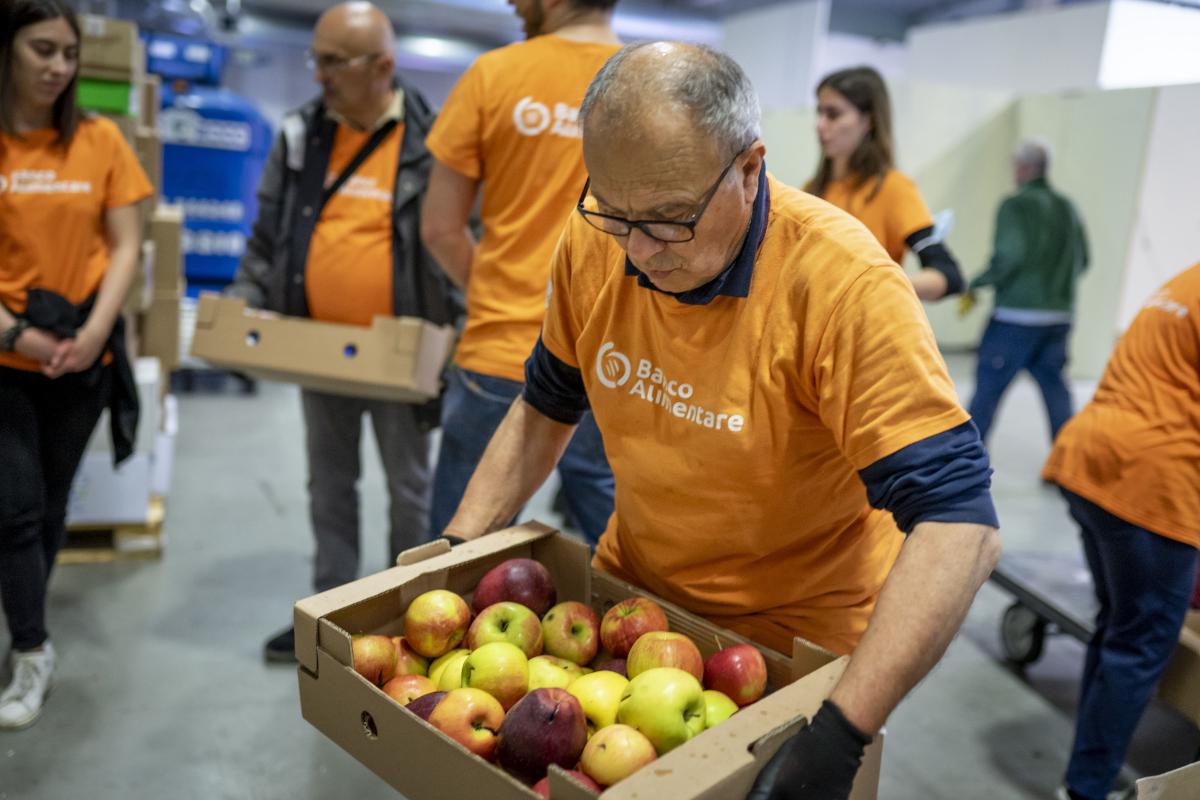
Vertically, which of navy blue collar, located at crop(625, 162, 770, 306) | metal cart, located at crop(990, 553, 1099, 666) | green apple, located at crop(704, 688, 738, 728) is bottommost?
metal cart, located at crop(990, 553, 1099, 666)

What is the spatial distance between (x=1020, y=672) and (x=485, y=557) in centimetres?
240

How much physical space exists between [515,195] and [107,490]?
2.16m

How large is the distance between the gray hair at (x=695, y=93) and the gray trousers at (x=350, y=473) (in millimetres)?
1765

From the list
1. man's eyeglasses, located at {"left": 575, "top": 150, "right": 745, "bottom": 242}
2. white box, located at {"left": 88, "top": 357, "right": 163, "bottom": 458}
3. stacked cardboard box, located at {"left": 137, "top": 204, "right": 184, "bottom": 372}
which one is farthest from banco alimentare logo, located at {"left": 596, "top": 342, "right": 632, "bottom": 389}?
stacked cardboard box, located at {"left": 137, "top": 204, "right": 184, "bottom": 372}

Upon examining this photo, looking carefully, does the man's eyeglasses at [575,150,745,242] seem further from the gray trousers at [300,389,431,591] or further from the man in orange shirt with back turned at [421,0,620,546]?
the gray trousers at [300,389,431,591]

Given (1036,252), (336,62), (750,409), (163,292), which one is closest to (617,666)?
(750,409)

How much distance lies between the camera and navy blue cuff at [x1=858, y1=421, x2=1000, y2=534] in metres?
1.00

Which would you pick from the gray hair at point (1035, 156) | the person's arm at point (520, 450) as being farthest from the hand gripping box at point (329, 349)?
the gray hair at point (1035, 156)

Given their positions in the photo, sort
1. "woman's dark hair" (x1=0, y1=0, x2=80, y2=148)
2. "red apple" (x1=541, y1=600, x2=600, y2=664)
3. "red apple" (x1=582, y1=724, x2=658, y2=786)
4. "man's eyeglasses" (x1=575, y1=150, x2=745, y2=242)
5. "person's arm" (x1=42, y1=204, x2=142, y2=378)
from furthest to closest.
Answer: "person's arm" (x1=42, y1=204, x2=142, y2=378)
"woman's dark hair" (x1=0, y1=0, x2=80, y2=148)
"red apple" (x1=541, y1=600, x2=600, y2=664)
"man's eyeglasses" (x1=575, y1=150, x2=745, y2=242)
"red apple" (x1=582, y1=724, x2=658, y2=786)

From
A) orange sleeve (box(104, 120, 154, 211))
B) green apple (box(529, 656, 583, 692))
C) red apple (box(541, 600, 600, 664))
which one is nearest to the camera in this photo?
green apple (box(529, 656, 583, 692))

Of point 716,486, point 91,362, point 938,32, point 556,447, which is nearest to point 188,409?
point 91,362

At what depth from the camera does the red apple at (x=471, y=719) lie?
103cm

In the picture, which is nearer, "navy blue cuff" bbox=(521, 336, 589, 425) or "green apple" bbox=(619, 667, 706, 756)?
"green apple" bbox=(619, 667, 706, 756)

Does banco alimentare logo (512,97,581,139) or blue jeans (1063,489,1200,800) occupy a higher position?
banco alimentare logo (512,97,581,139)
